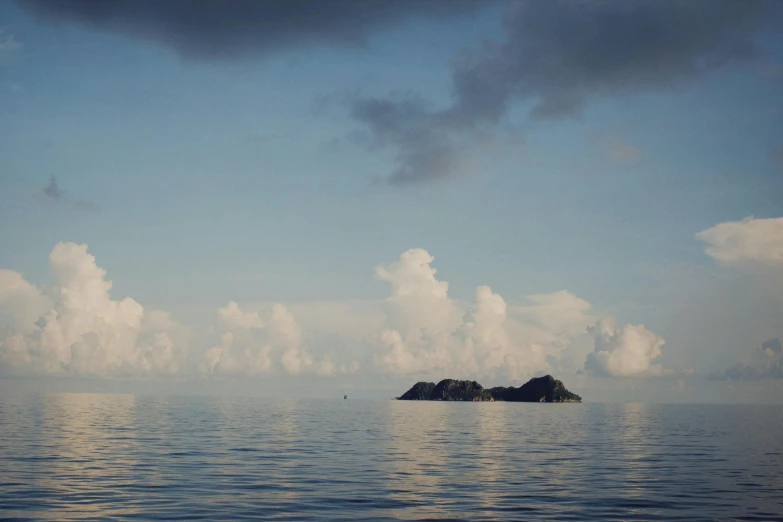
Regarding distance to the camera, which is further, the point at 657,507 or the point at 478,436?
the point at 478,436

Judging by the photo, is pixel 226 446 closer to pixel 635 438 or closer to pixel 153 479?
pixel 153 479

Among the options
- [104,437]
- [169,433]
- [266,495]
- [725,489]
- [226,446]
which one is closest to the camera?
[266,495]

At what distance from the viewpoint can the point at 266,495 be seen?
4116cm

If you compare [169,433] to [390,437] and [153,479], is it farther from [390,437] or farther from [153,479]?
[153,479]

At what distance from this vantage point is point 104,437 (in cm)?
8050

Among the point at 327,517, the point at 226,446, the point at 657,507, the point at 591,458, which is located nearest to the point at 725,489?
the point at 657,507

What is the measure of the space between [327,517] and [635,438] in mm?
73032

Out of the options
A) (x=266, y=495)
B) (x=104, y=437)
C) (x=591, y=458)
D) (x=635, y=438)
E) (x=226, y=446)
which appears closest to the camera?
(x=266, y=495)

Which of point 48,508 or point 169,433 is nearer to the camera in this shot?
point 48,508

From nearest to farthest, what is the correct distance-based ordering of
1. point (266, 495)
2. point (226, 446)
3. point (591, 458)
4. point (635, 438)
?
point (266, 495), point (591, 458), point (226, 446), point (635, 438)

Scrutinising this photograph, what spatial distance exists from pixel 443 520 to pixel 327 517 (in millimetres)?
6149

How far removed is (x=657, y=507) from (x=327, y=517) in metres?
19.9

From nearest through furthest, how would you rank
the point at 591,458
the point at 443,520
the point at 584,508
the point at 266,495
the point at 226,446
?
1. the point at 443,520
2. the point at 584,508
3. the point at 266,495
4. the point at 591,458
5. the point at 226,446

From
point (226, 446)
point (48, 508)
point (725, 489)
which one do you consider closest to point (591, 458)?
point (725, 489)
